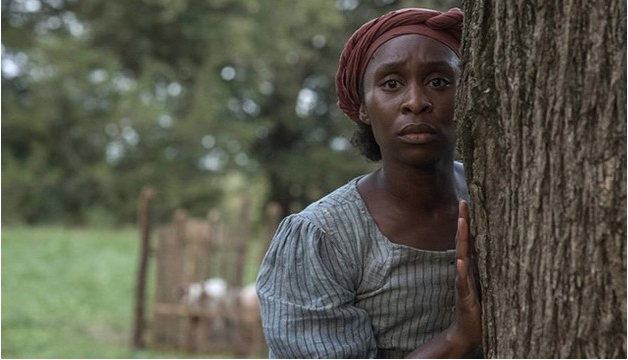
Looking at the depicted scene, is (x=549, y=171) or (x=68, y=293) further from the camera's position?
(x=68, y=293)

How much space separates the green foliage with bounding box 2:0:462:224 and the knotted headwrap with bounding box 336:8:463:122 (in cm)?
1564

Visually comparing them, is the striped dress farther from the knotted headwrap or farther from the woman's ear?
the knotted headwrap

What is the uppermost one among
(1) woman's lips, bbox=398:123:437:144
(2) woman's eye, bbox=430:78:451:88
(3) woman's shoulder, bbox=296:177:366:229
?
(2) woman's eye, bbox=430:78:451:88

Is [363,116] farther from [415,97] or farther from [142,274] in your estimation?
[142,274]

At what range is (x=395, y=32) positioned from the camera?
2486 millimetres

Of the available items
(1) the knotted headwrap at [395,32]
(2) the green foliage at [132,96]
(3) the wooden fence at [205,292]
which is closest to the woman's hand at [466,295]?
(1) the knotted headwrap at [395,32]

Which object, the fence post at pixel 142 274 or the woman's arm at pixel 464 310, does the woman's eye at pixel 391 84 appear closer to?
the woman's arm at pixel 464 310

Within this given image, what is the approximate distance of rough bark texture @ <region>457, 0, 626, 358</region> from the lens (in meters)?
2.03

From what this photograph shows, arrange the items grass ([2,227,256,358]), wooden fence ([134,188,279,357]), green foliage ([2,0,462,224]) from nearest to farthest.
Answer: wooden fence ([134,188,279,357])
grass ([2,227,256,358])
green foliage ([2,0,462,224])

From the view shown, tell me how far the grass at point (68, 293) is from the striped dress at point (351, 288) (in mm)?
7328

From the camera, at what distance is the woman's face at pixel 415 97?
2.43 meters

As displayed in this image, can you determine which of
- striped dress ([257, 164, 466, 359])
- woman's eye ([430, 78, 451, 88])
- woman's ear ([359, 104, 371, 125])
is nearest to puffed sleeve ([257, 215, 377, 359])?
striped dress ([257, 164, 466, 359])

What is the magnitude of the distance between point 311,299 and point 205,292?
793 cm

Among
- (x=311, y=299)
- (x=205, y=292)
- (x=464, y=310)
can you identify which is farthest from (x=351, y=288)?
(x=205, y=292)
